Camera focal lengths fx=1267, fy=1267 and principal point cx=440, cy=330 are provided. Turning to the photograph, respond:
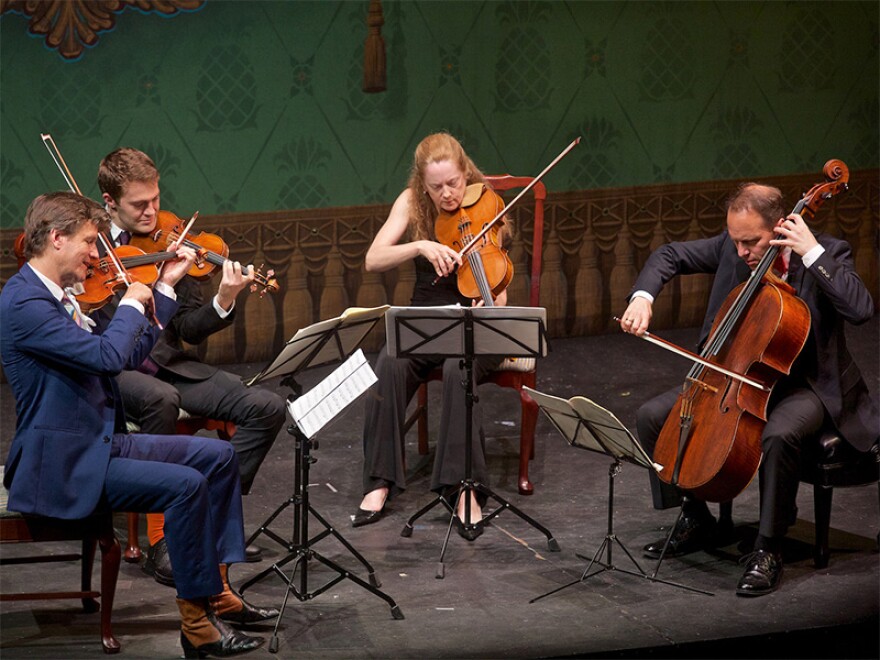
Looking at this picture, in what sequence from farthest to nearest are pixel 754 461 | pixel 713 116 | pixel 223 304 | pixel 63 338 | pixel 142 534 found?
pixel 713 116, pixel 142 534, pixel 223 304, pixel 754 461, pixel 63 338

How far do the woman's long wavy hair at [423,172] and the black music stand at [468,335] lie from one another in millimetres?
670

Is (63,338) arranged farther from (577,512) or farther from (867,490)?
(867,490)

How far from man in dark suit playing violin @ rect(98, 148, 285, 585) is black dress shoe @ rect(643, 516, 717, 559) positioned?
132 cm

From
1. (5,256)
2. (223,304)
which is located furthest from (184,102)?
(223,304)

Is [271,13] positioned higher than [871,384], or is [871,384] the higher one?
[271,13]

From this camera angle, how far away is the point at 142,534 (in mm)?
4473

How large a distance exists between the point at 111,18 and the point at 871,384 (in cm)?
397

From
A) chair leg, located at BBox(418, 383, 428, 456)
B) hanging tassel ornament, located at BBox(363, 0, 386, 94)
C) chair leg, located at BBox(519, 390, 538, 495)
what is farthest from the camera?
hanging tassel ornament, located at BBox(363, 0, 386, 94)

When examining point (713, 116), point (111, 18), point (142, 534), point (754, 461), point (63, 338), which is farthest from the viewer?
point (713, 116)

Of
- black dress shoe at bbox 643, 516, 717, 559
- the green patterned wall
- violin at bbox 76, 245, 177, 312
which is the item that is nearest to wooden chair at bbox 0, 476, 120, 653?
violin at bbox 76, 245, 177, 312

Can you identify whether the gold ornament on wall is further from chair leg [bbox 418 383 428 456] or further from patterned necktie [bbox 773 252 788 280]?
patterned necktie [bbox 773 252 788 280]

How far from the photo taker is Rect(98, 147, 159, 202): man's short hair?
411cm

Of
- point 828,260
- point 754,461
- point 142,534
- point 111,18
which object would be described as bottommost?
point 142,534

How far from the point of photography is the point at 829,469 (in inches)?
156
